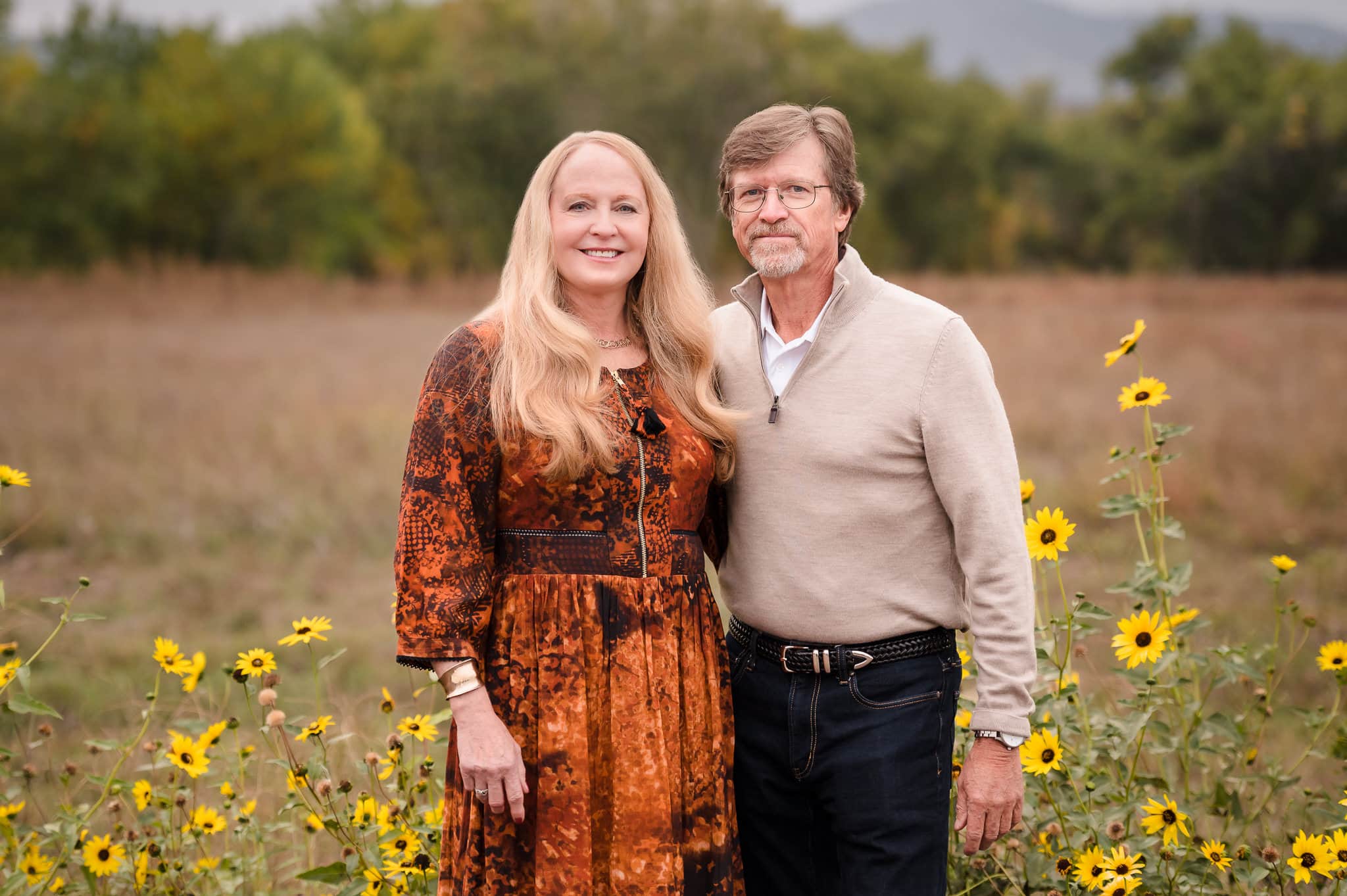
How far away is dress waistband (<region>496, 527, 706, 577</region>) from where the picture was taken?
2195mm

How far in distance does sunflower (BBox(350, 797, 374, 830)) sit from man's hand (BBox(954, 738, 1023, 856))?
129 cm

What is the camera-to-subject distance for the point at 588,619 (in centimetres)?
216

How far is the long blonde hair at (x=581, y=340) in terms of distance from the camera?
214cm

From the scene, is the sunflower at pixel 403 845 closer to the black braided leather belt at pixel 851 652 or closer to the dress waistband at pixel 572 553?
the dress waistband at pixel 572 553

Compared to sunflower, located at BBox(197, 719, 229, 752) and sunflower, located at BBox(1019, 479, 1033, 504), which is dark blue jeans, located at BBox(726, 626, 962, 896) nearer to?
sunflower, located at BBox(1019, 479, 1033, 504)

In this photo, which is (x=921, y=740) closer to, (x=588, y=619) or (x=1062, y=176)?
(x=588, y=619)

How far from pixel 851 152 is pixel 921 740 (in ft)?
4.18

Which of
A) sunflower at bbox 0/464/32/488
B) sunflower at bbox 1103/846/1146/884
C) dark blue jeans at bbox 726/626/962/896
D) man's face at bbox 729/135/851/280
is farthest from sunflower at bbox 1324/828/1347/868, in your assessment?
sunflower at bbox 0/464/32/488

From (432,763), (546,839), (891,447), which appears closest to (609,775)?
(546,839)

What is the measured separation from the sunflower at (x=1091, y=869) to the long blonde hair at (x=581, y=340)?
1059 millimetres

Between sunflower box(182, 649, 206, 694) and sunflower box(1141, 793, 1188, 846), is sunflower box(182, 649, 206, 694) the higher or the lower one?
the higher one

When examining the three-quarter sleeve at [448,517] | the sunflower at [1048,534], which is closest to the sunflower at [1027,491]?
the sunflower at [1048,534]

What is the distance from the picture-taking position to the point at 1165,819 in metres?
2.30

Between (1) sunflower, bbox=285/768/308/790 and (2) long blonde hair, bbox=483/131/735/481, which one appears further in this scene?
(1) sunflower, bbox=285/768/308/790
